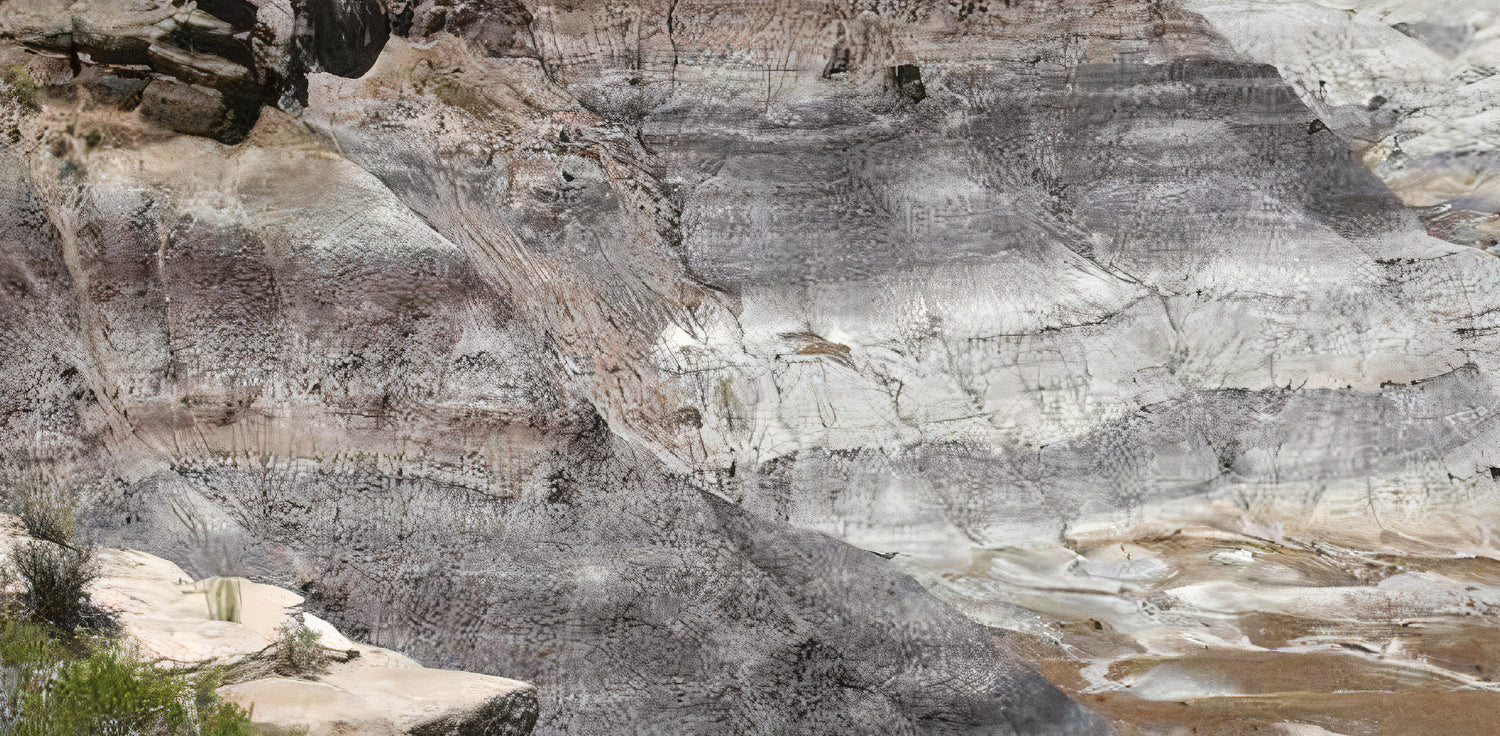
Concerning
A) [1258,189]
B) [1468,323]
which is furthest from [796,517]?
[1468,323]

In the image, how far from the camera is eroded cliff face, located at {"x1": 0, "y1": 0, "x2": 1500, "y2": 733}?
2656 mm

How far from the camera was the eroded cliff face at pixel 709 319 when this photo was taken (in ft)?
8.71

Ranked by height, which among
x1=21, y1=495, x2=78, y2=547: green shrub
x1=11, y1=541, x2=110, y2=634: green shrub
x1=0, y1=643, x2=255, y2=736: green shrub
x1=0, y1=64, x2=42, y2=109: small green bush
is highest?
x1=0, y1=64, x2=42, y2=109: small green bush

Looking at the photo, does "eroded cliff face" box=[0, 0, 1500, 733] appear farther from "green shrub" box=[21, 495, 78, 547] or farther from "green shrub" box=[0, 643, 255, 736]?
"green shrub" box=[0, 643, 255, 736]

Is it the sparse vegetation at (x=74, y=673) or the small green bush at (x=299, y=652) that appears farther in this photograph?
the small green bush at (x=299, y=652)

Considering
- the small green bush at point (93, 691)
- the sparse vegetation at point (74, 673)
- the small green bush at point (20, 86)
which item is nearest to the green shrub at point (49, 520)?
the sparse vegetation at point (74, 673)

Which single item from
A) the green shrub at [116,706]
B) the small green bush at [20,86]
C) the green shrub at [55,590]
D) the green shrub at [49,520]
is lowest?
the green shrub at [116,706]

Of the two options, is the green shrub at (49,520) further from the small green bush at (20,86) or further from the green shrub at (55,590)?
the small green bush at (20,86)

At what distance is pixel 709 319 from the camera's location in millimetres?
2754

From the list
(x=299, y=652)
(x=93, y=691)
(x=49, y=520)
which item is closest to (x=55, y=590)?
(x=49, y=520)

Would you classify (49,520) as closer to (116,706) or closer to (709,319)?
(116,706)

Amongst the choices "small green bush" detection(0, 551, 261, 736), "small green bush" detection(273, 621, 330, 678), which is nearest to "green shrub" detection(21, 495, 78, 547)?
"small green bush" detection(0, 551, 261, 736)

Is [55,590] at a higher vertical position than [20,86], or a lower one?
lower

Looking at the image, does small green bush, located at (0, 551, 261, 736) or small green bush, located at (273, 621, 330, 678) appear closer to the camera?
small green bush, located at (0, 551, 261, 736)
